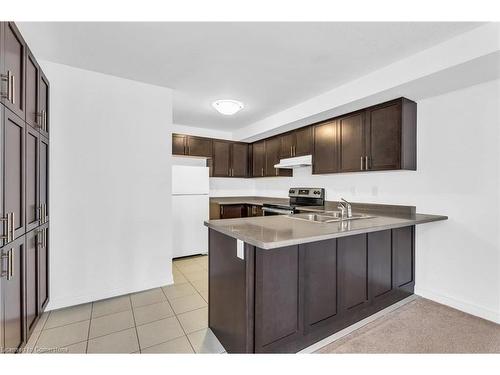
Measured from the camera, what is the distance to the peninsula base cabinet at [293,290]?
1.56 m

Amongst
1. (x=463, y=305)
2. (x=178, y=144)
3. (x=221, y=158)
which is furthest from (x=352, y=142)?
(x=178, y=144)

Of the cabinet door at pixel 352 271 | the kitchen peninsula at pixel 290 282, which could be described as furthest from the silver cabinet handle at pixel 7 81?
the cabinet door at pixel 352 271

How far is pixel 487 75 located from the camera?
2.07 meters

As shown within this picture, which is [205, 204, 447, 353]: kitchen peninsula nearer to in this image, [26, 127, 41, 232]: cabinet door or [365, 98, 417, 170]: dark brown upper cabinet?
[365, 98, 417, 170]: dark brown upper cabinet

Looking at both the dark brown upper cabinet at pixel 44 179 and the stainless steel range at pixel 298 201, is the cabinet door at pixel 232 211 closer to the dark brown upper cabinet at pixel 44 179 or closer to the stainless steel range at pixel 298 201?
the stainless steel range at pixel 298 201

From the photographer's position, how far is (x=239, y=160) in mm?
5113

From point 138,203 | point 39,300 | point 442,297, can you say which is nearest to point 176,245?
point 138,203

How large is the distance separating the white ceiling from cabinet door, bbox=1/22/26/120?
33 cm

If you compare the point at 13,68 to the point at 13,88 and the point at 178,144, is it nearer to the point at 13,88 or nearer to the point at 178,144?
the point at 13,88

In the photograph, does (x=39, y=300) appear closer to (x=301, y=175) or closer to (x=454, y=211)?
(x=301, y=175)

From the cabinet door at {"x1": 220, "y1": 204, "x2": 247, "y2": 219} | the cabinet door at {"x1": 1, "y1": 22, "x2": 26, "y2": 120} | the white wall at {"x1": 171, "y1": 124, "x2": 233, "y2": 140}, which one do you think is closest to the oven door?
the cabinet door at {"x1": 220, "y1": 204, "x2": 247, "y2": 219}

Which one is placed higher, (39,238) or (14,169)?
(14,169)

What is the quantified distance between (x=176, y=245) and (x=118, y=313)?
5.40 ft

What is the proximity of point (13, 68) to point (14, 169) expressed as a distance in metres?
0.66
